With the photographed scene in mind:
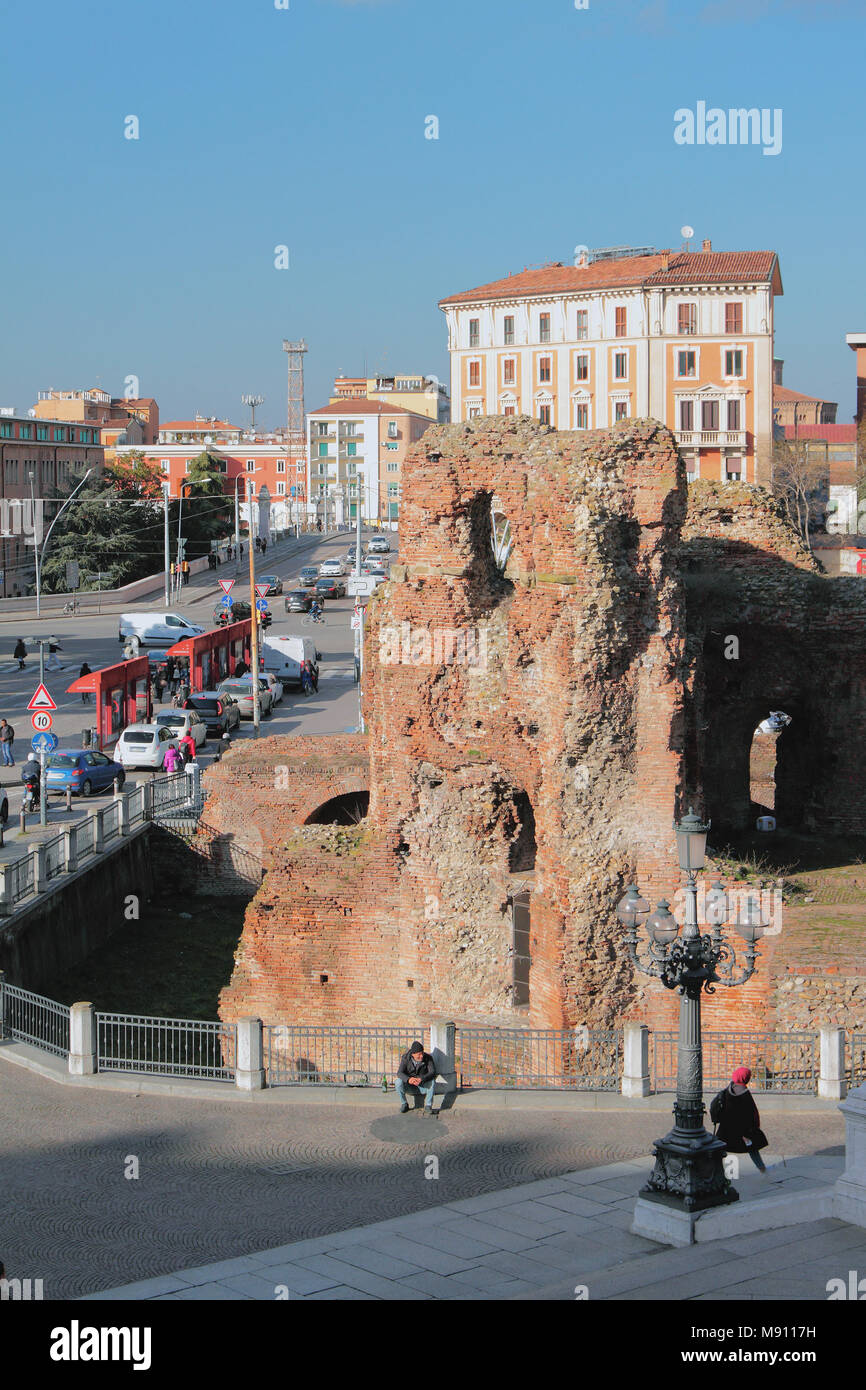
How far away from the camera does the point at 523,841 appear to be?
22734 millimetres

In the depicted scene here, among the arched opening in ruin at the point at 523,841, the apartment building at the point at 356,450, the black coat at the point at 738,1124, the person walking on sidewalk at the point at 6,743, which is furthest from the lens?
the apartment building at the point at 356,450

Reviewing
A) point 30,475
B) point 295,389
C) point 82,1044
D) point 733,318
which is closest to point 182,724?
point 82,1044

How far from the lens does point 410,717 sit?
22531 millimetres

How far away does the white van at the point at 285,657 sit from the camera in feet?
182

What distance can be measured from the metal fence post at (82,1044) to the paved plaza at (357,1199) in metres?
0.33

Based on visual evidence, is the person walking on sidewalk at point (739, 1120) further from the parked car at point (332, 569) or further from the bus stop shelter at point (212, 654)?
the parked car at point (332, 569)

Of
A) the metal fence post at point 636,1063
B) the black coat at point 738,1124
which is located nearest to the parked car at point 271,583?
the metal fence post at point 636,1063

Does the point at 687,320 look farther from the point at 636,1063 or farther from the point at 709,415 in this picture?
the point at 636,1063

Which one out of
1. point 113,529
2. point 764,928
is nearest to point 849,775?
point 764,928

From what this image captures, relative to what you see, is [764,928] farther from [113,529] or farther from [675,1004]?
[113,529]

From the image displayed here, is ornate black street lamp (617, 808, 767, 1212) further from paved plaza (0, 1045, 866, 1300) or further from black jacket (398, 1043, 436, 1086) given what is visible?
black jacket (398, 1043, 436, 1086)

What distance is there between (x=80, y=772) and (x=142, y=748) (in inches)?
121

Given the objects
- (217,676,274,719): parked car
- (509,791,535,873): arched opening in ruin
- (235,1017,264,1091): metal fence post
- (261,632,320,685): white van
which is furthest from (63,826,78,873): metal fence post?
(261,632,320,685): white van
